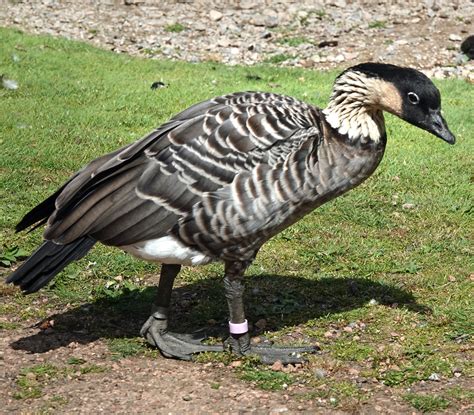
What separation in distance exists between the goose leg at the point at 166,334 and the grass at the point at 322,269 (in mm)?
141

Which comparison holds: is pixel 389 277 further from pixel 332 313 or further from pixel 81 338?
pixel 81 338

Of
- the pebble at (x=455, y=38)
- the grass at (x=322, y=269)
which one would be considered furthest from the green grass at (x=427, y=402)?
the pebble at (x=455, y=38)

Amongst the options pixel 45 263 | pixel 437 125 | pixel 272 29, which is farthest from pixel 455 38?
pixel 45 263

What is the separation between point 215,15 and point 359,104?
11.6m

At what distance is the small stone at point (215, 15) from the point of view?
55.0 ft

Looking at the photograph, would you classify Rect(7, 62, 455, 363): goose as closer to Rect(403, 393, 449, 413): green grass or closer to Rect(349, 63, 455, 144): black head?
Rect(349, 63, 455, 144): black head

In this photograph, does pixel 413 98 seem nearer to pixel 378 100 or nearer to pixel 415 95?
pixel 415 95

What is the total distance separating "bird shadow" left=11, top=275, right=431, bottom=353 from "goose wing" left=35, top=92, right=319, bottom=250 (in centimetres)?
93

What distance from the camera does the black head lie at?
561cm

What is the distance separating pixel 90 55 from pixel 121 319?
8.60 metres

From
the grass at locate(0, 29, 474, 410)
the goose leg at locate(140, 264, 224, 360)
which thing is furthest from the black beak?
the goose leg at locate(140, 264, 224, 360)

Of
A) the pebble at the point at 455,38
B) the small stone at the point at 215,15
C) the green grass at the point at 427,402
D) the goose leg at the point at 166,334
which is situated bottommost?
the small stone at the point at 215,15

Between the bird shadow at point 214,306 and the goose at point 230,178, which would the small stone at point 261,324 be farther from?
the goose at point 230,178

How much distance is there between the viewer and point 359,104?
224 inches
